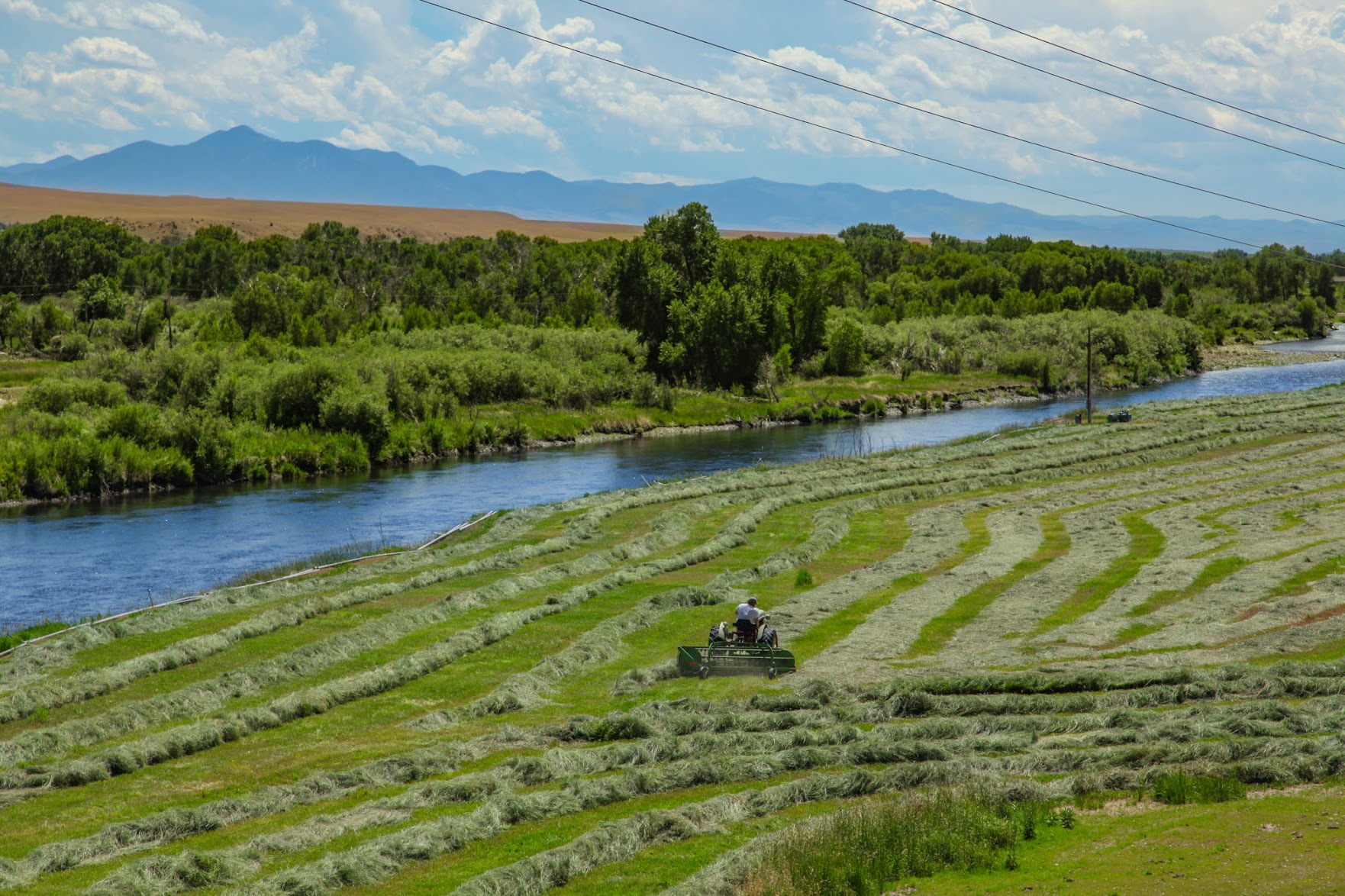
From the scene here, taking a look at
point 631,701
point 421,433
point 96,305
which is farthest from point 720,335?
point 631,701

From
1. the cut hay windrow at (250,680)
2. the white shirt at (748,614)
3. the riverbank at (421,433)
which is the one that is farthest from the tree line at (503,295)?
the white shirt at (748,614)

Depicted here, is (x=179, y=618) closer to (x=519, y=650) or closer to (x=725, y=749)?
(x=519, y=650)

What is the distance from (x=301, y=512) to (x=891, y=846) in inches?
2122

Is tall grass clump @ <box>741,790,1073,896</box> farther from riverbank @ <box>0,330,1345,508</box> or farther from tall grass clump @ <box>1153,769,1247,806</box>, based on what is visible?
riverbank @ <box>0,330,1345,508</box>

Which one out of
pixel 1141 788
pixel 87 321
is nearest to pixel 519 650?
pixel 1141 788

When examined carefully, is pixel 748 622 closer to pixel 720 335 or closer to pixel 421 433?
pixel 421 433

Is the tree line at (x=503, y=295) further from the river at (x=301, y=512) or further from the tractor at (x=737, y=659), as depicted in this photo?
the tractor at (x=737, y=659)

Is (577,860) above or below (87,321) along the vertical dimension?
below

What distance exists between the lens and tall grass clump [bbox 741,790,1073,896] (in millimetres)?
14617

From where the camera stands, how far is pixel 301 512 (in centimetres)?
6400

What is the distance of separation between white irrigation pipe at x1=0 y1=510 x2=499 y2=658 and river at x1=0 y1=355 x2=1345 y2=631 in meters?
1.91

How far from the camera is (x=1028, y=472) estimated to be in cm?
6850

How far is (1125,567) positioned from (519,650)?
2183 centimetres

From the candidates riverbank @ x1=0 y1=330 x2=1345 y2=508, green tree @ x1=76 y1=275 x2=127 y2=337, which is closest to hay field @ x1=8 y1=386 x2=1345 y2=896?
riverbank @ x1=0 y1=330 x2=1345 y2=508
